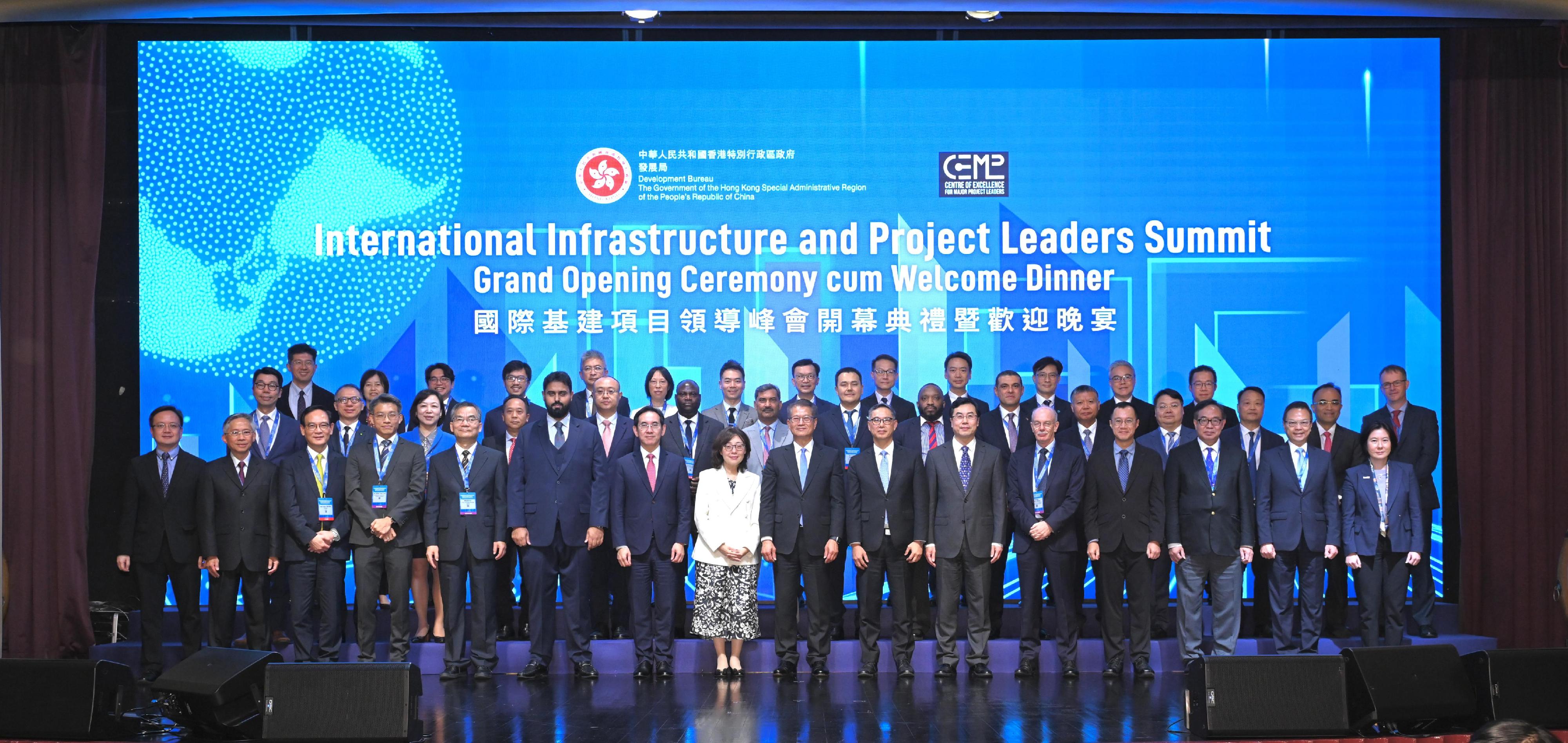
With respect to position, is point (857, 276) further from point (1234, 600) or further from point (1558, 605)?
point (1558, 605)

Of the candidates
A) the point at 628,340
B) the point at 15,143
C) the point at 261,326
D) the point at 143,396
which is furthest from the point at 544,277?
the point at 15,143

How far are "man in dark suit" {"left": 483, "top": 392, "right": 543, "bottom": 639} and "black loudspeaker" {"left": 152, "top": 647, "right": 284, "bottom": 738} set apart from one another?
1644 mm

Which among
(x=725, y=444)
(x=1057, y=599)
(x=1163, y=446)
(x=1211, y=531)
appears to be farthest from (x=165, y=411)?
(x=1211, y=531)

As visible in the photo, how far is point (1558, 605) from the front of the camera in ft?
22.6

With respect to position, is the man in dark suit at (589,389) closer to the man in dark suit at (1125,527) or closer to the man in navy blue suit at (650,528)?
the man in navy blue suit at (650,528)

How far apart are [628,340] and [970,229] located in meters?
2.04

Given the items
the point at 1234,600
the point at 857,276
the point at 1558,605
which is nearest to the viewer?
the point at 1234,600

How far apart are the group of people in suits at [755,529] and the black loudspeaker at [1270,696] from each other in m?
1.55

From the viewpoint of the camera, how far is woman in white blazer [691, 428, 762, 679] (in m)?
6.09

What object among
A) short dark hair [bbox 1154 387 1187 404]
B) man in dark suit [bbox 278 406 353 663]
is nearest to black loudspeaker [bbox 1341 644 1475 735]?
short dark hair [bbox 1154 387 1187 404]

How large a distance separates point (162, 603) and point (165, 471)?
645 millimetres

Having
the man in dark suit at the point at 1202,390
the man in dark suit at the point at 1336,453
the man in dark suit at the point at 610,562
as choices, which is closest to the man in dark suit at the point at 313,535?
the man in dark suit at the point at 610,562

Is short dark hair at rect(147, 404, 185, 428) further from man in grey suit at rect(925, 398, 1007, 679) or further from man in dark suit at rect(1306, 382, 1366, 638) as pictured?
man in dark suit at rect(1306, 382, 1366, 638)

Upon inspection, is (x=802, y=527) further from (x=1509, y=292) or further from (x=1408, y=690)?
(x=1509, y=292)
